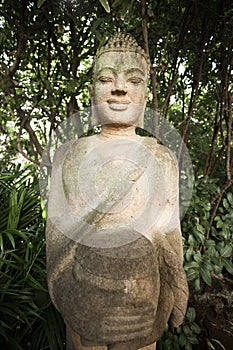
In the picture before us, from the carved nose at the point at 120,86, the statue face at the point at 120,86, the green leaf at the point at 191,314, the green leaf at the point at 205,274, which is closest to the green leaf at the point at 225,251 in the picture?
the green leaf at the point at 205,274

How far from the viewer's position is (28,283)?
2.19 m

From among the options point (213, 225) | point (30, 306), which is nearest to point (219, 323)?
point (213, 225)

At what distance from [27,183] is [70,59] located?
1056 mm

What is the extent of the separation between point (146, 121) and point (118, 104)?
797 millimetres

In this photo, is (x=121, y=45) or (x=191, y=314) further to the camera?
(x=191, y=314)

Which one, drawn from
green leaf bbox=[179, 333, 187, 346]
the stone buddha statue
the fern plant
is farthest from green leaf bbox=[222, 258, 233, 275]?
the fern plant

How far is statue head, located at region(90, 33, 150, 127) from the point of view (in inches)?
47.2

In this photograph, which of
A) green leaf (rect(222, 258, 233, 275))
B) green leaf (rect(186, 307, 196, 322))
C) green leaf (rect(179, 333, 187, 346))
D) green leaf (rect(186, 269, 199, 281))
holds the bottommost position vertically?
green leaf (rect(179, 333, 187, 346))

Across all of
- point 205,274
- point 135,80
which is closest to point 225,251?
point 205,274

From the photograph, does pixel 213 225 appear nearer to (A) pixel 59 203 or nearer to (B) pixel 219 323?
(B) pixel 219 323

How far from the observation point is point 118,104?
47.8 inches

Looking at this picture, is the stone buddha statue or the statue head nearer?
the stone buddha statue

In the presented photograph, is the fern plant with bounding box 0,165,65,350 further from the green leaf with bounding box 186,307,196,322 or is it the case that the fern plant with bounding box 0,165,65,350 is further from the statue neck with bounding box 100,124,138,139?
the statue neck with bounding box 100,124,138,139

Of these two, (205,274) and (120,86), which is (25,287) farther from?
(120,86)
